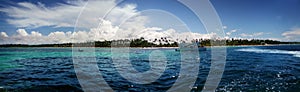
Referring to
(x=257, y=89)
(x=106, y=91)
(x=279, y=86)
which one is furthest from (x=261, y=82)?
(x=106, y=91)

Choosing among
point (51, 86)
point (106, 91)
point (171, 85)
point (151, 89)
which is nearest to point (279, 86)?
point (171, 85)

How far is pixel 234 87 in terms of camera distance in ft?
33.8

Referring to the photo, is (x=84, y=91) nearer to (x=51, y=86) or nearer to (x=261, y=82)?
(x=51, y=86)

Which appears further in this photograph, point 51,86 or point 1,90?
point 51,86

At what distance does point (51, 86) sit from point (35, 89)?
0.73 meters

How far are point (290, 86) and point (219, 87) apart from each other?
3.61m

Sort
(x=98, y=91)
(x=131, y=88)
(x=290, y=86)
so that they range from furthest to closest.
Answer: (x=290, y=86)
(x=131, y=88)
(x=98, y=91)

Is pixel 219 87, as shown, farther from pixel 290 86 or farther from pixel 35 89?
pixel 35 89

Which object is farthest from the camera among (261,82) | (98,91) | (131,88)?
(261,82)

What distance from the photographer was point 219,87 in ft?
33.6

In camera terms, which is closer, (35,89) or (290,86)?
(35,89)

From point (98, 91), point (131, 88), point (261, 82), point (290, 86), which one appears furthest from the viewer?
point (261, 82)

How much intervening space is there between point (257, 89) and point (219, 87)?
169cm

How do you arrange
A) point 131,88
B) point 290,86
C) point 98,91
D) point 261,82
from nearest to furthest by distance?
point 98,91 < point 131,88 < point 290,86 < point 261,82
